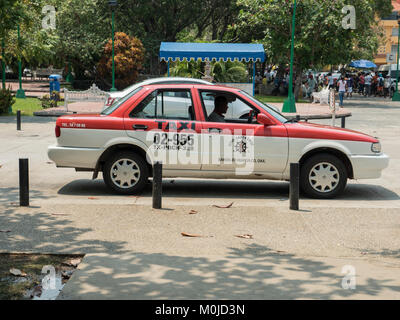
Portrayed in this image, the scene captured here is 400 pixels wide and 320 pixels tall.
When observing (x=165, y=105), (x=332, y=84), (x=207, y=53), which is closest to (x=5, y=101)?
(x=207, y=53)

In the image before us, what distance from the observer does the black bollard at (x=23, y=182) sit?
344 inches

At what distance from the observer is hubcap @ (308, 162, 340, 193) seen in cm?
963

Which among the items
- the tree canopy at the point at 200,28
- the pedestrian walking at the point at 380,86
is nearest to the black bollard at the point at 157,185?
the tree canopy at the point at 200,28

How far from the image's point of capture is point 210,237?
7344mm

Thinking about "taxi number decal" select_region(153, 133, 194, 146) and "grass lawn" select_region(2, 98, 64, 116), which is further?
"grass lawn" select_region(2, 98, 64, 116)

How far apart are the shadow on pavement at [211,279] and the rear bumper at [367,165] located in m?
3.61

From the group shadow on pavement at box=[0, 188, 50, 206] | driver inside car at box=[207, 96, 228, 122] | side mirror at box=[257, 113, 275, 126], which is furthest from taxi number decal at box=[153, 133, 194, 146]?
shadow on pavement at box=[0, 188, 50, 206]

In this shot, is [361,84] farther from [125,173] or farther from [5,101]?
[125,173]

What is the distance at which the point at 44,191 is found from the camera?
1009 centimetres

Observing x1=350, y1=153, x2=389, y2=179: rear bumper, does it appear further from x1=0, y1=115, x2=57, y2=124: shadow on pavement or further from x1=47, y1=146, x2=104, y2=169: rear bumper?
x1=0, y1=115, x2=57, y2=124: shadow on pavement

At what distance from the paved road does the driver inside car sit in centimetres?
124

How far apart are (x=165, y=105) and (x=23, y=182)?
8.17ft

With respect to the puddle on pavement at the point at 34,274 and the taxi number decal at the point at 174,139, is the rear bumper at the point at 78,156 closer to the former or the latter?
the taxi number decal at the point at 174,139

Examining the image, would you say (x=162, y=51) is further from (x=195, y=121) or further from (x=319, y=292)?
(x=319, y=292)
